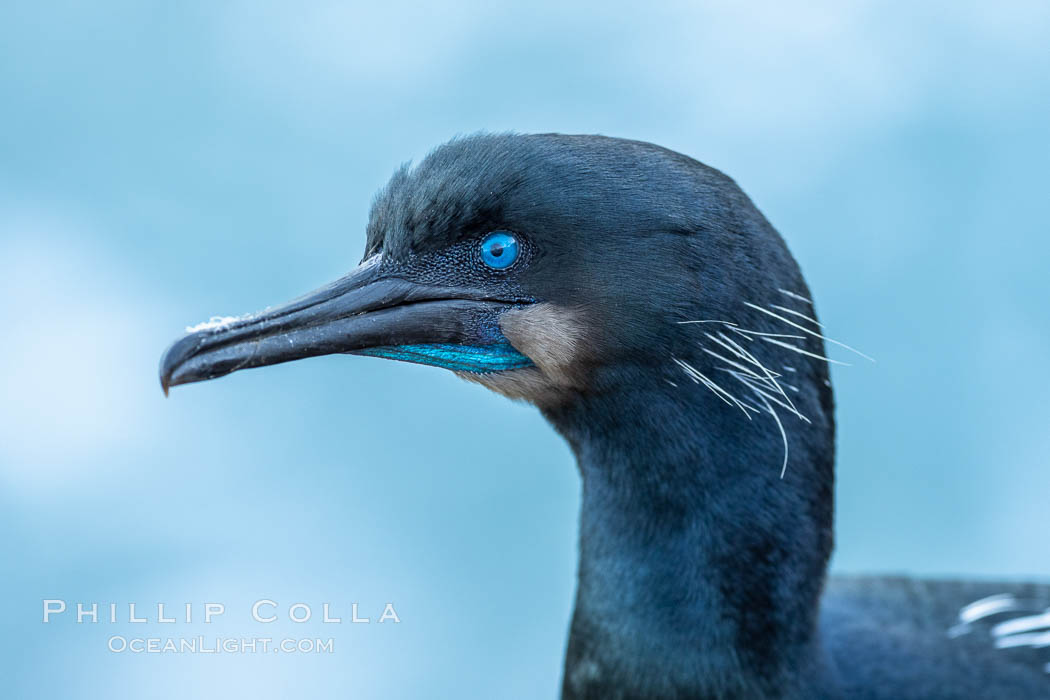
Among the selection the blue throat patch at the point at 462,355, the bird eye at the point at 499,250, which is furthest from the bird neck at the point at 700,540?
the bird eye at the point at 499,250

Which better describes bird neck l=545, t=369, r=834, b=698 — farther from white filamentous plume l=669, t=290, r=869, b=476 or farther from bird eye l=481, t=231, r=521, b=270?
bird eye l=481, t=231, r=521, b=270

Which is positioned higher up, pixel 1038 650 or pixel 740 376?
pixel 740 376

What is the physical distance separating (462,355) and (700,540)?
51cm

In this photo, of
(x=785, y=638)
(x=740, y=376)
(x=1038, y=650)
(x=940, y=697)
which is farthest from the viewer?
(x=1038, y=650)

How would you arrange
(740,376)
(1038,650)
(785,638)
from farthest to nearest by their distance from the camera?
(1038,650), (785,638), (740,376)

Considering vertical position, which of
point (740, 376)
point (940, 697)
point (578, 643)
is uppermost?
point (740, 376)

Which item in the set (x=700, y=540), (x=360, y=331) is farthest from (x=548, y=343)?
(x=700, y=540)

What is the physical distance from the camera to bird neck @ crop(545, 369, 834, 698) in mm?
1863

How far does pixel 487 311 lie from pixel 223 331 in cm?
43

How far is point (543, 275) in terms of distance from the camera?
183cm

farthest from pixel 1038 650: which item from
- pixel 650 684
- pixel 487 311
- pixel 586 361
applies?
pixel 487 311

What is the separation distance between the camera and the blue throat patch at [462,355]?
1904 mm

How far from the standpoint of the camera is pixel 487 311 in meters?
1.87

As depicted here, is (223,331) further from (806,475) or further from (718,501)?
(806,475)
